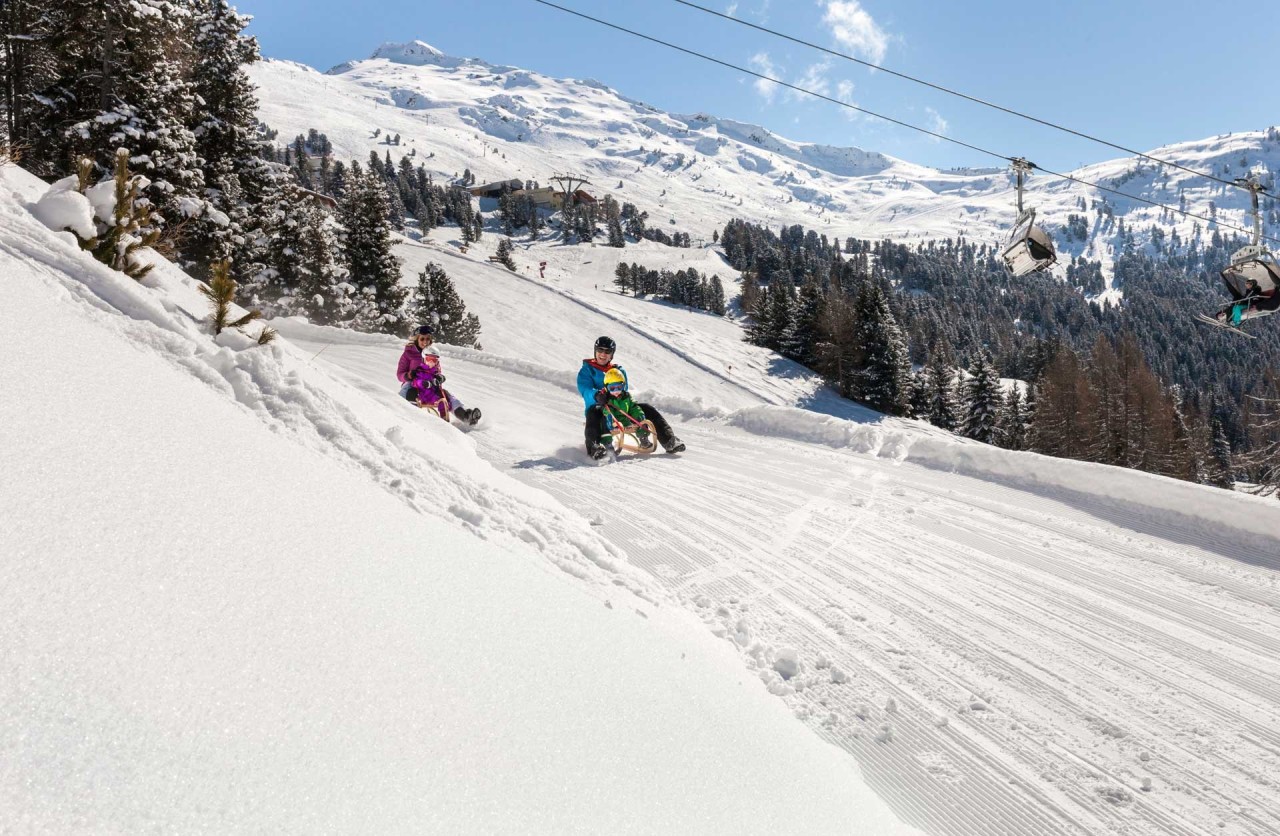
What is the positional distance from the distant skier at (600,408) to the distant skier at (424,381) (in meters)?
2.03

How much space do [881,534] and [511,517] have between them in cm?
331

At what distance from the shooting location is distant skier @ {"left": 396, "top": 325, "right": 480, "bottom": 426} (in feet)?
32.0

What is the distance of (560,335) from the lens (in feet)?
139

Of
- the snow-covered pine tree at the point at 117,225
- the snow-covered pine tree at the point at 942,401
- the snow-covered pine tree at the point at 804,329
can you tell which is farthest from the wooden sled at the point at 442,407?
the snow-covered pine tree at the point at 942,401

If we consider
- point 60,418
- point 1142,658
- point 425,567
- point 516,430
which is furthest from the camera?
point 516,430

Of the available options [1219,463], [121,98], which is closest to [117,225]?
[121,98]

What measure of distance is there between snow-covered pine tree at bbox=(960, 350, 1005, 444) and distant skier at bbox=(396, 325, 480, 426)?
4136 cm

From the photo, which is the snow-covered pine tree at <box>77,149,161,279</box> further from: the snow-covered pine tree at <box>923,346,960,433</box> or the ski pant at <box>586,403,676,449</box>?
the snow-covered pine tree at <box>923,346,960,433</box>

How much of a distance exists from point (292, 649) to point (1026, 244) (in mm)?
9909

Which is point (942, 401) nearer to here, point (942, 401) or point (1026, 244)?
point (942, 401)

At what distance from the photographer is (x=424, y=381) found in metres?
10.0

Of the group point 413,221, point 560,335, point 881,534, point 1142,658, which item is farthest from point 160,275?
point 413,221

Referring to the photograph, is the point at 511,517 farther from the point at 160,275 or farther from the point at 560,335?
the point at 560,335

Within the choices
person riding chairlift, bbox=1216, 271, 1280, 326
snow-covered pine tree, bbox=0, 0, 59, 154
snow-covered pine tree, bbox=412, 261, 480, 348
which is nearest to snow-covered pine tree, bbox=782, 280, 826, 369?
snow-covered pine tree, bbox=412, 261, 480, 348
